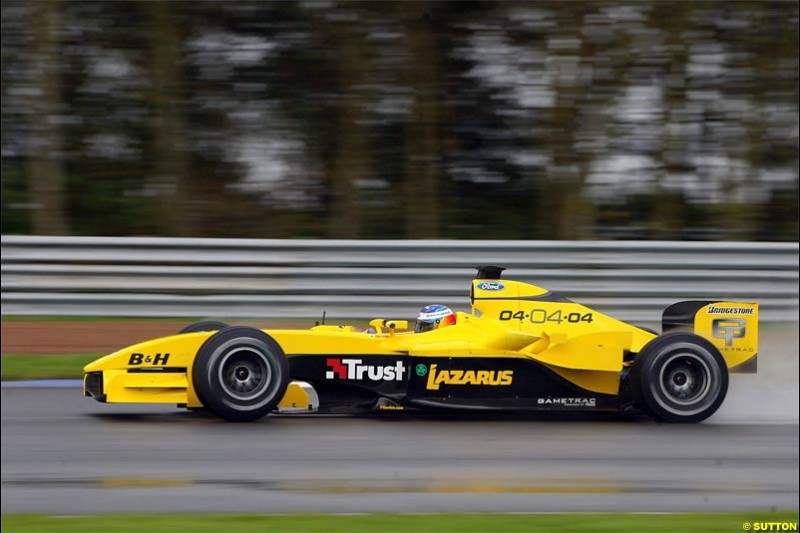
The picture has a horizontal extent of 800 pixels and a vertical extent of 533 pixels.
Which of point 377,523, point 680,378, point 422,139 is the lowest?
point 377,523

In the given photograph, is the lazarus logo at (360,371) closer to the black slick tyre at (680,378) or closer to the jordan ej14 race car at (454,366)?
the jordan ej14 race car at (454,366)

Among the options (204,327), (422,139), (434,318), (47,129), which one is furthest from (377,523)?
(47,129)

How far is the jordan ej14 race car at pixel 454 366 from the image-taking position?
17.9ft

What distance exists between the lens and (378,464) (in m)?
5.75

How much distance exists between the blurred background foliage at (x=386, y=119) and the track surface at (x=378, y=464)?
1.25 metres

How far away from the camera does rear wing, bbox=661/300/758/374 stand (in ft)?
17.4

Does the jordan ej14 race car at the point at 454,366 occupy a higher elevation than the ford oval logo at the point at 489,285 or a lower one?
lower

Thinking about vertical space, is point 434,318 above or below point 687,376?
above

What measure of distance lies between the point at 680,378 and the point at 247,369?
2.35 m

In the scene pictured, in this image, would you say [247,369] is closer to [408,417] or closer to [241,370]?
[241,370]

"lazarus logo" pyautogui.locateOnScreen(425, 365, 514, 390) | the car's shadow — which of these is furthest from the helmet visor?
the car's shadow

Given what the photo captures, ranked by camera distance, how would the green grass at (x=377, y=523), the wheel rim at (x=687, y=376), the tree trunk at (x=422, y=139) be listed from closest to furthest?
the green grass at (x=377, y=523) < the wheel rim at (x=687, y=376) < the tree trunk at (x=422, y=139)

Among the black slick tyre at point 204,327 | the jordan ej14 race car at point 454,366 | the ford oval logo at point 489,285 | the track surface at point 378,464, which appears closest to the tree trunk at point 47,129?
the track surface at point 378,464

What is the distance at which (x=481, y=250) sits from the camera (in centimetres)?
621
